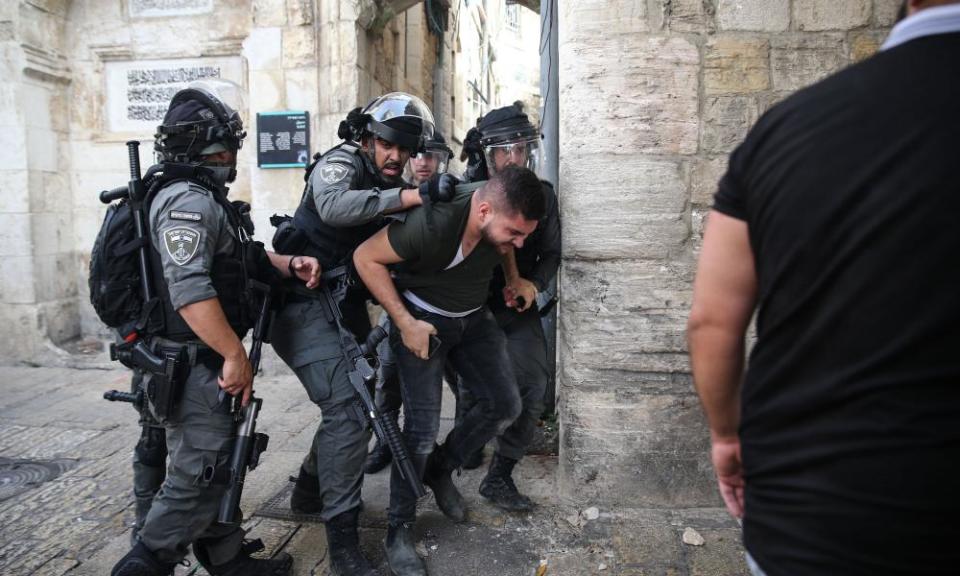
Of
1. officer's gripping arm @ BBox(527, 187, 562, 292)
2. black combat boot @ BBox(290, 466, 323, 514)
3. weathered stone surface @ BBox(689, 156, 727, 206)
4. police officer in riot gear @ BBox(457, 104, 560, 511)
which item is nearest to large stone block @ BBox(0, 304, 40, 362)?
black combat boot @ BBox(290, 466, 323, 514)

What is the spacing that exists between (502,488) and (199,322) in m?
1.63

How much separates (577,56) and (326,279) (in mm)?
1449

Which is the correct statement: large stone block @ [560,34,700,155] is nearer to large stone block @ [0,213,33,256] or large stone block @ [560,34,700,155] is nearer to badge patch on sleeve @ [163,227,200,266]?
badge patch on sleeve @ [163,227,200,266]

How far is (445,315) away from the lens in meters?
2.87

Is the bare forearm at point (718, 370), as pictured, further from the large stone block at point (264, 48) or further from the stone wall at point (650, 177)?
the large stone block at point (264, 48)

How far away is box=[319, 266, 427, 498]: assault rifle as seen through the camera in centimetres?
260

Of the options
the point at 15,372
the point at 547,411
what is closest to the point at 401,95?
the point at 547,411

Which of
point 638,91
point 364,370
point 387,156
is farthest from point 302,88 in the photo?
point 364,370

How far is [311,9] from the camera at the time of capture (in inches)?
227

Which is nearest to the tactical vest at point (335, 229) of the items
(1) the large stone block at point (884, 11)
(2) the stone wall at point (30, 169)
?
(1) the large stone block at point (884, 11)

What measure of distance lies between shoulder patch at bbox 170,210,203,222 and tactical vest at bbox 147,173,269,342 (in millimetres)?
107

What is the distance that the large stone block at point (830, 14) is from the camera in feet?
9.68

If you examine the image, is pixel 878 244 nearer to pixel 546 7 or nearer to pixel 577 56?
pixel 577 56

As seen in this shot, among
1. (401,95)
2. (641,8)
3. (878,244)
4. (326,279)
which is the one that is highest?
(641,8)
